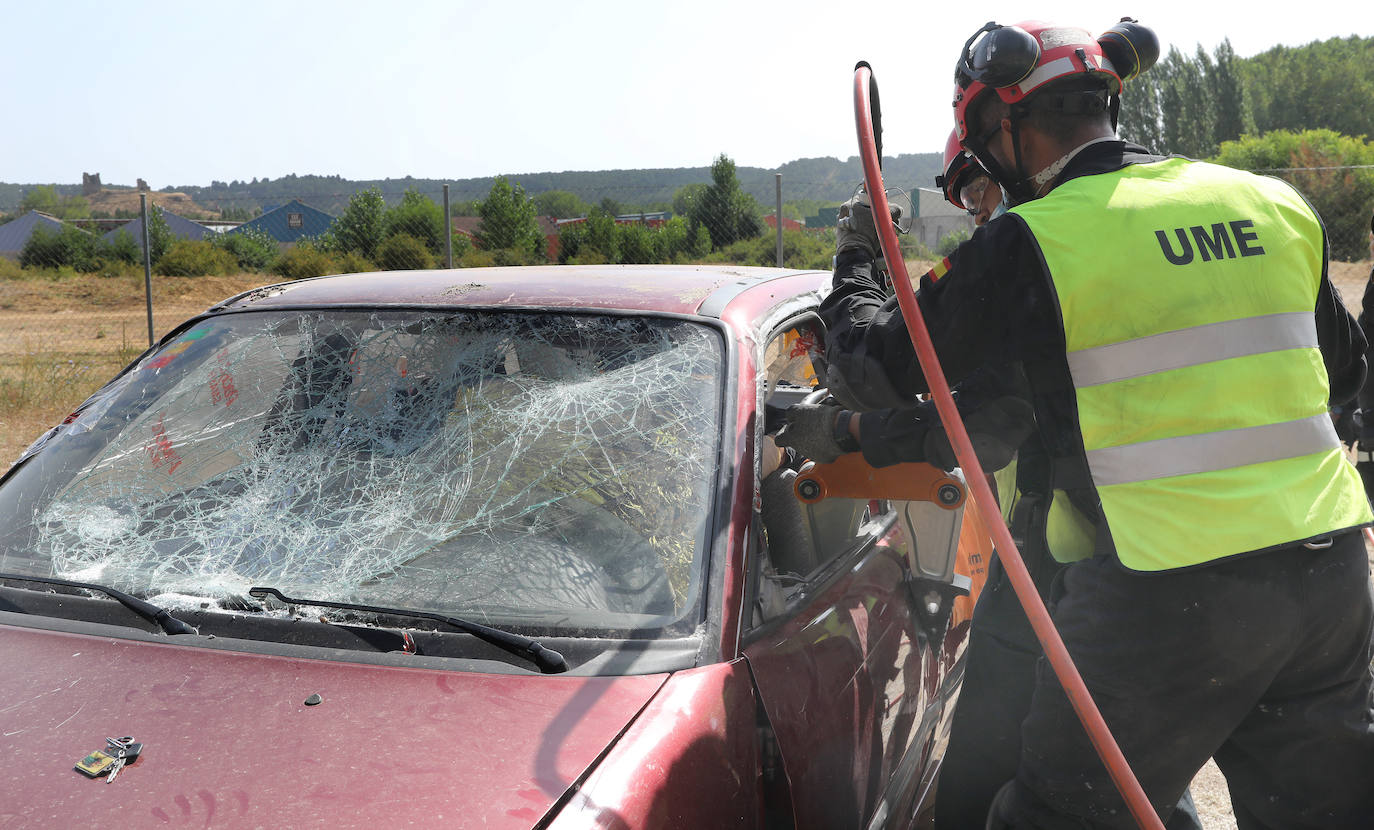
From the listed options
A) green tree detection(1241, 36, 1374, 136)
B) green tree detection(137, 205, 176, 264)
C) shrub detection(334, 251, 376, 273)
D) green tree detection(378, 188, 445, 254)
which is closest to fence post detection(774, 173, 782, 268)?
green tree detection(378, 188, 445, 254)

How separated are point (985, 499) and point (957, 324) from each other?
1.00 ft

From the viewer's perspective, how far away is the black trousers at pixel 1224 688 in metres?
1.58

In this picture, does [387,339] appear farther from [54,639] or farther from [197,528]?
[54,639]

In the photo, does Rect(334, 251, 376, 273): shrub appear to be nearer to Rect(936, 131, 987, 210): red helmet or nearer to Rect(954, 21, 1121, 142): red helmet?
Rect(936, 131, 987, 210): red helmet

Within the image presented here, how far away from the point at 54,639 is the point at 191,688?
1.18 feet

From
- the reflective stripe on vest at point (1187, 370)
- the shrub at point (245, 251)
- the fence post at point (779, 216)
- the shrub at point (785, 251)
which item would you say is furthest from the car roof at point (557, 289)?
the shrub at point (245, 251)

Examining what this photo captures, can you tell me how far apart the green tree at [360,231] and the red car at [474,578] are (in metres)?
9.68

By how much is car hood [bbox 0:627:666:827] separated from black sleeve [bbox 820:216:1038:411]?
0.68m

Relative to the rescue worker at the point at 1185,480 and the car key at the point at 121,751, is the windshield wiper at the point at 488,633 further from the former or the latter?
the rescue worker at the point at 1185,480

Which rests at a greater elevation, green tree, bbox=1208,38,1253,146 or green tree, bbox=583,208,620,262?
green tree, bbox=1208,38,1253,146

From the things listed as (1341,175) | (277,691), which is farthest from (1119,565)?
(1341,175)

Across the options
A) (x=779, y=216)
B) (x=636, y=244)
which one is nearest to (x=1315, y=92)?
(x=636, y=244)

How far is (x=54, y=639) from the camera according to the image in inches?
65.2

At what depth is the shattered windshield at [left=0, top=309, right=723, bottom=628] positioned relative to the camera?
176 centimetres
